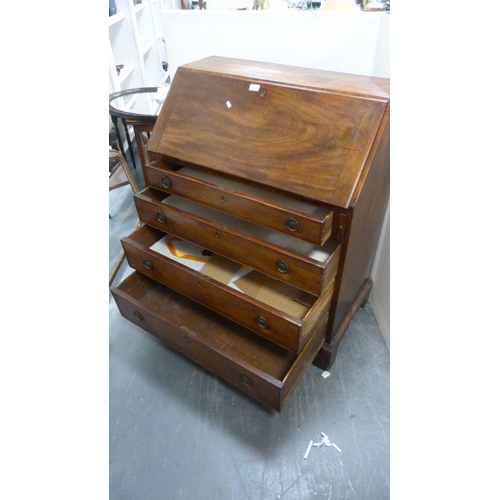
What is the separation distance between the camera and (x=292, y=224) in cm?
81

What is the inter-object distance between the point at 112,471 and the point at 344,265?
86 cm

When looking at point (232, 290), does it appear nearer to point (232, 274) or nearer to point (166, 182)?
point (232, 274)

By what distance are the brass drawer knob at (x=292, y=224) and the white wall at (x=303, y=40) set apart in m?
0.54

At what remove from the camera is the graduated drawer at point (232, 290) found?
88cm

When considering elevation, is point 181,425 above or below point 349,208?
below

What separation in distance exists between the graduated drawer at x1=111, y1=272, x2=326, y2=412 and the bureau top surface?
46 centimetres

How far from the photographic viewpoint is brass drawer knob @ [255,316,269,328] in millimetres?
903

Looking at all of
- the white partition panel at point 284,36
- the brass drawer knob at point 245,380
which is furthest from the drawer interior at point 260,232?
the white partition panel at point 284,36

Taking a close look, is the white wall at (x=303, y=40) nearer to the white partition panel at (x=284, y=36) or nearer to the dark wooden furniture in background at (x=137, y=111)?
the white partition panel at (x=284, y=36)

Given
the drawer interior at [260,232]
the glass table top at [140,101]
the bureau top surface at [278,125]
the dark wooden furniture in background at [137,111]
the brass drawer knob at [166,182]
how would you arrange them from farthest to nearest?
the glass table top at [140,101], the dark wooden furniture in background at [137,111], the brass drawer knob at [166,182], the drawer interior at [260,232], the bureau top surface at [278,125]

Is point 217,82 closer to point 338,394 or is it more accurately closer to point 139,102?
point 139,102
